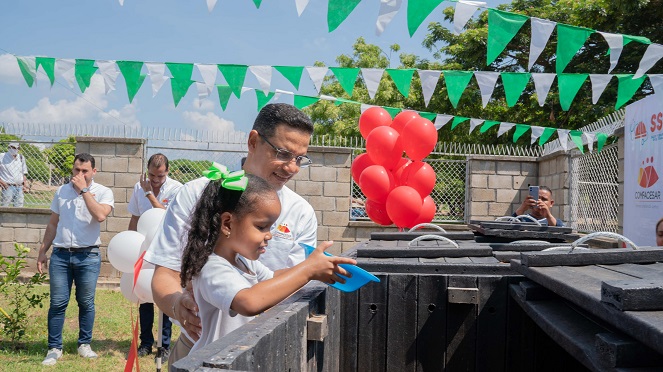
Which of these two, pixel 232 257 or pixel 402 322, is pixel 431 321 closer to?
pixel 402 322

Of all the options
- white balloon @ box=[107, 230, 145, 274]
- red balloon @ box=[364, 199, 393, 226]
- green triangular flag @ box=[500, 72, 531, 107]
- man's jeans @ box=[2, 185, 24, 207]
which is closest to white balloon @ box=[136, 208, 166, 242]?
white balloon @ box=[107, 230, 145, 274]

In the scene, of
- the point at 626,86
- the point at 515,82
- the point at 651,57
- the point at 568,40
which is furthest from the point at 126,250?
the point at 626,86

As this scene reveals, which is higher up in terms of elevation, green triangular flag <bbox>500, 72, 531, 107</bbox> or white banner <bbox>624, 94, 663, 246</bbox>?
green triangular flag <bbox>500, 72, 531, 107</bbox>

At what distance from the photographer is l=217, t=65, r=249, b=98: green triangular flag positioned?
7.46 m

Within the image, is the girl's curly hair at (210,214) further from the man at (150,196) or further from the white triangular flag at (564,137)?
the white triangular flag at (564,137)

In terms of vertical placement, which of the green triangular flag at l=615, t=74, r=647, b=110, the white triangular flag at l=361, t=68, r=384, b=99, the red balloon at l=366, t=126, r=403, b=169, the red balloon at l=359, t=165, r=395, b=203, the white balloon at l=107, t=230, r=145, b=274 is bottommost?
the white balloon at l=107, t=230, r=145, b=274

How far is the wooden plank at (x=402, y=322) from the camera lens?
8.91ft

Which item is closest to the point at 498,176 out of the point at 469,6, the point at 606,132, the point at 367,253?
the point at 606,132

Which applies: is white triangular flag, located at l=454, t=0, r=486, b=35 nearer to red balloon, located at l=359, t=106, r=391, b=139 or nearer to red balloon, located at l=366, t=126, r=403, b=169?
red balloon, located at l=366, t=126, r=403, b=169

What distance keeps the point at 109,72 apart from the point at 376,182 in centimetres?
346

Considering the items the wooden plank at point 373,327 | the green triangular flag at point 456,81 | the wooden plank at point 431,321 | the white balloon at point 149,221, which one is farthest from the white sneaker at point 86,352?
the green triangular flag at point 456,81

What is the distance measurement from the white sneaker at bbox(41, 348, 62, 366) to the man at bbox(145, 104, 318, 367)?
368 centimetres

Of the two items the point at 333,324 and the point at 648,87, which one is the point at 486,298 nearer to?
the point at 333,324

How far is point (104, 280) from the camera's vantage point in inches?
370
